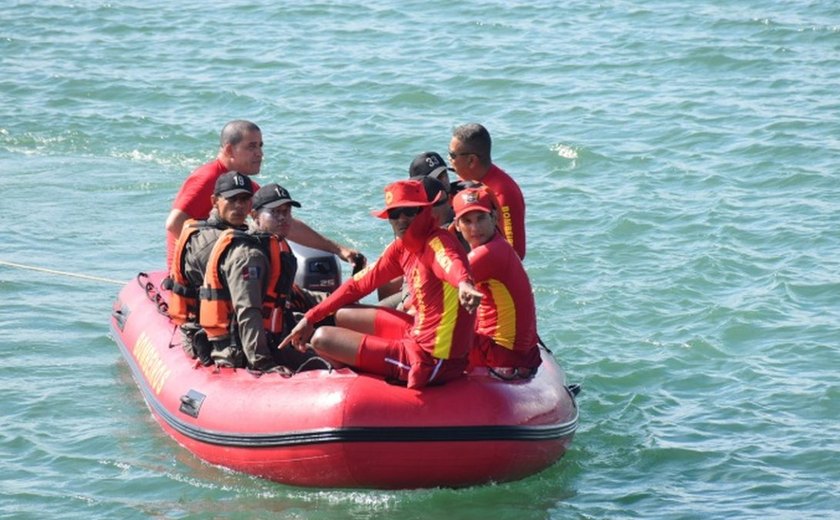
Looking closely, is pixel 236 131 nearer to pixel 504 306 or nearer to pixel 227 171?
pixel 227 171

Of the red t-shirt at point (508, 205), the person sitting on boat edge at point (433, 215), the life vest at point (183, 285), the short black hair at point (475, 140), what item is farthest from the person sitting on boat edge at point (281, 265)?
the red t-shirt at point (508, 205)

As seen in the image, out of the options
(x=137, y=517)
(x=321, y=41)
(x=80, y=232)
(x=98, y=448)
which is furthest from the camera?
(x=321, y=41)

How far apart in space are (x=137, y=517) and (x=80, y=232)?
18.6 ft

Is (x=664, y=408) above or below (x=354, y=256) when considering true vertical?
below

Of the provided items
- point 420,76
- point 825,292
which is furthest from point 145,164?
point 825,292

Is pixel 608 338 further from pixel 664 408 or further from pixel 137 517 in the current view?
pixel 137 517

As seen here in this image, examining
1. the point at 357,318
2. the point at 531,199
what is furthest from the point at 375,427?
the point at 531,199

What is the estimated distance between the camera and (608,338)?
35.6 ft

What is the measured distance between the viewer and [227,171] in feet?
31.6

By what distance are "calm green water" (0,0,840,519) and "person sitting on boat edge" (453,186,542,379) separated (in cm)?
72

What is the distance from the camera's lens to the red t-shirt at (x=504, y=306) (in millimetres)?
7961

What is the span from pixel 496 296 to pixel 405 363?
0.69m

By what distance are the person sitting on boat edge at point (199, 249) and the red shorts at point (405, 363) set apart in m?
1.20

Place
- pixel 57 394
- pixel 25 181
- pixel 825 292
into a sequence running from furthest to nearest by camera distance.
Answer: pixel 25 181 → pixel 825 292 → pixel 57 394
